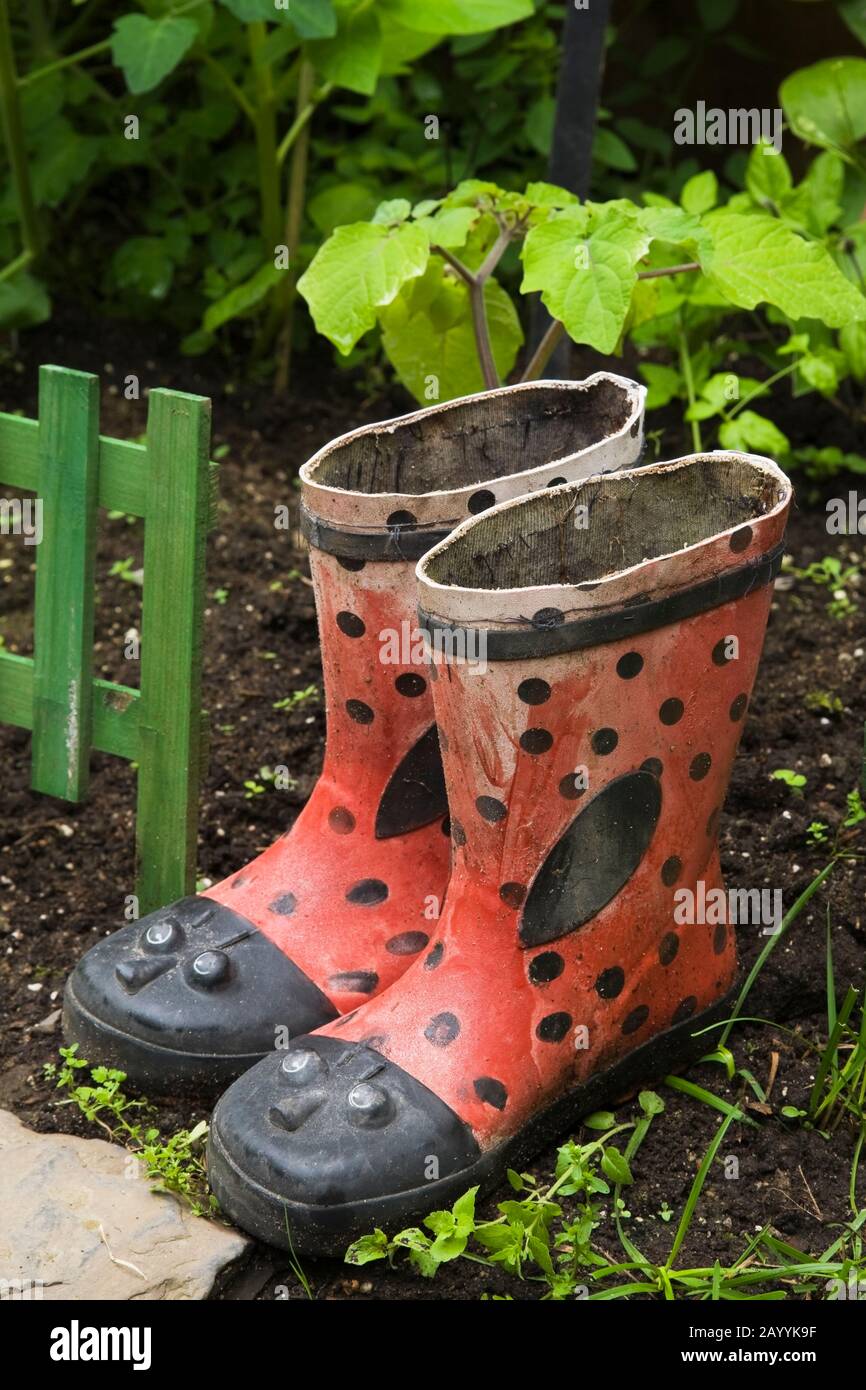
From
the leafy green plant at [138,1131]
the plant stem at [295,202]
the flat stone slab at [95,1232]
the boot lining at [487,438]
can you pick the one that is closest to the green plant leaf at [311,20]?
the plant stem at [295,202]

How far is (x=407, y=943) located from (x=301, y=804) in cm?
51

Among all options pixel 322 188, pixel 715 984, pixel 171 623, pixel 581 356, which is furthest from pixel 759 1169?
pixel 322 188

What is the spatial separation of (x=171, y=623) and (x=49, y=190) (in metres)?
1.77

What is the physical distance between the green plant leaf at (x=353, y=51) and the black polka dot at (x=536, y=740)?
A: 156 centimetres

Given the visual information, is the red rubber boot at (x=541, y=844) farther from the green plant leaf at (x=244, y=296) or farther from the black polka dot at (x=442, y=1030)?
the green plant leaf at (x=244, y=296)

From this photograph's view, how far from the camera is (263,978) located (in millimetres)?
1731

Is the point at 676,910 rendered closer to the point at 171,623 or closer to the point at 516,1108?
the point at 516,1108

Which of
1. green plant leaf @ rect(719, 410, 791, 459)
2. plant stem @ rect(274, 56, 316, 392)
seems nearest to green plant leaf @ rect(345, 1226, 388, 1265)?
green plant leaf @ rect(719, 410, 791, 459)

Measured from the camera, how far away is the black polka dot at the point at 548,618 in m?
1.44

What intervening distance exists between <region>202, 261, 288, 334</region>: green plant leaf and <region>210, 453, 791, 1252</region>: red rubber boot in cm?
164

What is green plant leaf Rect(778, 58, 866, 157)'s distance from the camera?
9.43 ft

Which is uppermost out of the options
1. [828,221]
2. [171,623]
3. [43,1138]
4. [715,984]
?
[828,221]

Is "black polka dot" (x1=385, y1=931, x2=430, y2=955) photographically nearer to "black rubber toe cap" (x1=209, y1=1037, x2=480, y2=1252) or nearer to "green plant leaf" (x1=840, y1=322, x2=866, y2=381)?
"black rubber toe cap" (x1=209, y1=1037, x2=480, y2=1252)

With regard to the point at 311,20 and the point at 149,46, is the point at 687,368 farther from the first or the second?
the point at 149,46
